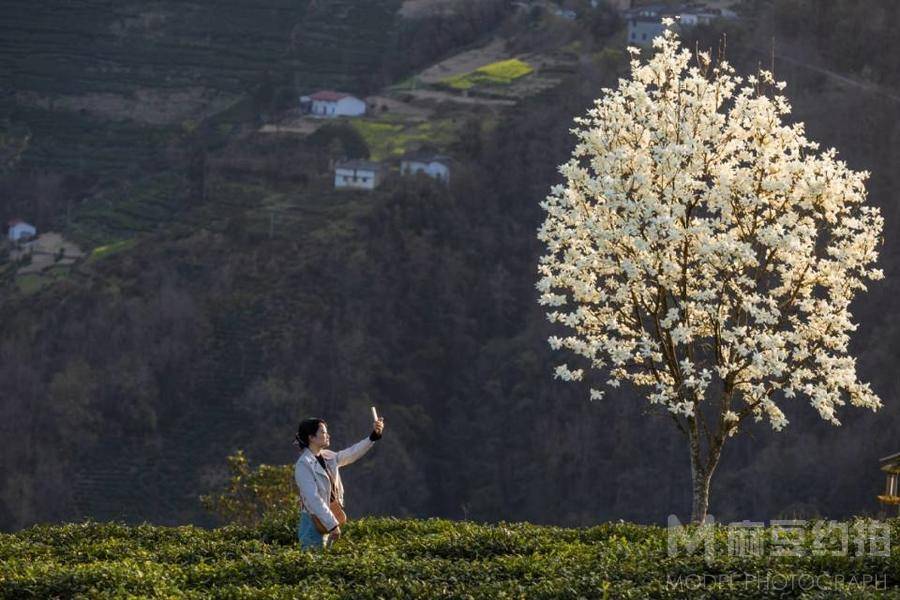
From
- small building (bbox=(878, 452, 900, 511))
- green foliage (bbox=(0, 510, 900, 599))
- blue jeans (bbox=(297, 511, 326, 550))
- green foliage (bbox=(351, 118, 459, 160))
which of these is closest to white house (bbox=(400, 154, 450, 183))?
green foliage (bbox=(351, 118, 459, 160))

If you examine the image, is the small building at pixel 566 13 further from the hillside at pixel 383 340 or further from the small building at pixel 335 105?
the small building at pixel 335 105

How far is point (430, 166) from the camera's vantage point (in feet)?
351

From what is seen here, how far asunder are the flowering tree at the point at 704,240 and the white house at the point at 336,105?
326ft

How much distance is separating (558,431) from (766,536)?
7093 cm

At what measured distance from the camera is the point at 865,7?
109000 millimetres

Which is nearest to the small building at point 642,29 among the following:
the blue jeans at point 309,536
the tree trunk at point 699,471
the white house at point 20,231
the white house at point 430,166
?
the white house at point 430,166

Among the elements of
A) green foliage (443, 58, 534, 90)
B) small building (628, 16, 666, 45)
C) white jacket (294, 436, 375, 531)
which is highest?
small building (628, 16, 666, 45)

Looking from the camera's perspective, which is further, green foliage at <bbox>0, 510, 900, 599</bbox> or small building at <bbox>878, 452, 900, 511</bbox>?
small building at <bbox>878, 452, 900, 511</bbox>

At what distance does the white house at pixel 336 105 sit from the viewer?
397 feet

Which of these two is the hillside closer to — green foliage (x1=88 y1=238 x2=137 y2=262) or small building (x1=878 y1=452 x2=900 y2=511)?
green foliage (x1=88 y1=238 x2=137 y2=262)

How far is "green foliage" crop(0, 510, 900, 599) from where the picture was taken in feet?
55.8

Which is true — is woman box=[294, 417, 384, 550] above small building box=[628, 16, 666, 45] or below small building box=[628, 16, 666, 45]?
below

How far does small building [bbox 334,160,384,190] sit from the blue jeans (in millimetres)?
89276

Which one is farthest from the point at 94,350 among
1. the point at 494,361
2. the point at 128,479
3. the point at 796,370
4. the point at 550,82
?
the point at 796,370
